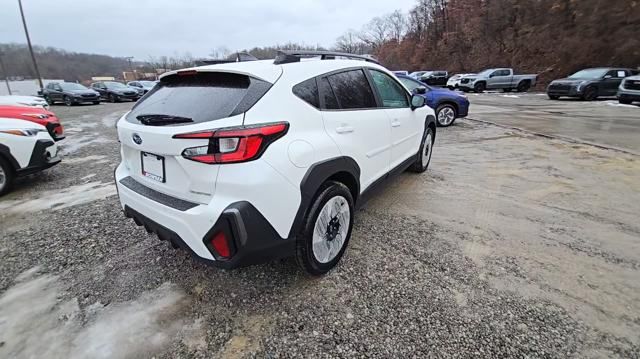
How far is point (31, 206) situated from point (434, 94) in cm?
891

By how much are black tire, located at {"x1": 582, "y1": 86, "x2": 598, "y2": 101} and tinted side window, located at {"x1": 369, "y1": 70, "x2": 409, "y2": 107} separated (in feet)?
55.8

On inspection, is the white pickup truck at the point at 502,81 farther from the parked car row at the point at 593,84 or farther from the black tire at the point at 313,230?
the black tire at the point at 313,230

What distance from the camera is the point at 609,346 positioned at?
6.31 ft

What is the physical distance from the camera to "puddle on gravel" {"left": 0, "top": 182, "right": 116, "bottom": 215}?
4.04m

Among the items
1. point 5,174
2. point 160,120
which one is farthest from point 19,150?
point 160,120

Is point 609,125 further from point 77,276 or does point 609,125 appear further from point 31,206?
point 31,206

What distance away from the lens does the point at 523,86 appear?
945 inches

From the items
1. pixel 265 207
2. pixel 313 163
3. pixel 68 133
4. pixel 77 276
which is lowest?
pixel 68 133

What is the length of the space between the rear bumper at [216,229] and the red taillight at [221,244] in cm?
2

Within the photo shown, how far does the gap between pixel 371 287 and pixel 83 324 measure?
1.95 metres

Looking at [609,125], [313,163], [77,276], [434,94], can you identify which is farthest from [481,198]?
[609,125]

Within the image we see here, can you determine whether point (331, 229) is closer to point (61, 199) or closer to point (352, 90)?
point (352, 90)

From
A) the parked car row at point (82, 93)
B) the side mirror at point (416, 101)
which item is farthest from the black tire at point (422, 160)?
the parked car row at point (82, 93)

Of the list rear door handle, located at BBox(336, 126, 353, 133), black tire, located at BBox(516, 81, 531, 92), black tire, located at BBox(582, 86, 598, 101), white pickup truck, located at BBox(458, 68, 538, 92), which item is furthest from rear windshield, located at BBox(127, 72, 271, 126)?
black tire, located at BBox(516, 81, 531, 92)
